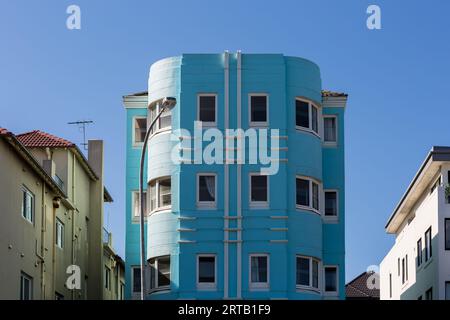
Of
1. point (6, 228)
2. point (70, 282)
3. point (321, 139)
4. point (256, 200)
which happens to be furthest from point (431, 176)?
point (6, 228)

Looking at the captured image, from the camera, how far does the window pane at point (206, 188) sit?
2023 inches

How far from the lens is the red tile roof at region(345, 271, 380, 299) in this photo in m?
92.2

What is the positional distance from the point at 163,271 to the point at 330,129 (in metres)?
10.6

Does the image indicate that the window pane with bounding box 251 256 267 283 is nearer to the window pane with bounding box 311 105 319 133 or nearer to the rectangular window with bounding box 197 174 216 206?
the rectangular window with bounding box 197 174 216 206

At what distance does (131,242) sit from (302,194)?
27.0ft

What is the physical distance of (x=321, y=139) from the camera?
54219 mm

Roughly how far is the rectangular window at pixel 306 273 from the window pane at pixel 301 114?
238 inches

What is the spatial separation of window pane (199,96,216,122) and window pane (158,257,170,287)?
642cm

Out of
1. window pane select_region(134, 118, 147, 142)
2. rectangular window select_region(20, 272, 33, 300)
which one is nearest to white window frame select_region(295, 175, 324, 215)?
window pane select_region(134, 118, 147, 142)


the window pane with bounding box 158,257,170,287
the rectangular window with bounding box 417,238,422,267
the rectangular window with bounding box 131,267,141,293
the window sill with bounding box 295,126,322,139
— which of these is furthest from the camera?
the rectangular window with bounding box 417,238,422,267

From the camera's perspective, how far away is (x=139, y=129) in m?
55.3

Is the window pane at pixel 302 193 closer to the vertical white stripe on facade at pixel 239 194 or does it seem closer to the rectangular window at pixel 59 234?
the vertical white stripe on facade at pixel 239 194

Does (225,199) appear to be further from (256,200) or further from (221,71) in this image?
(221,71)

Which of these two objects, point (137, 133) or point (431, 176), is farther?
point (431, 176)
